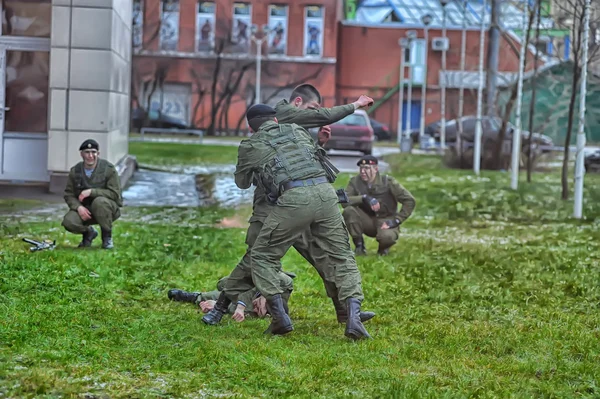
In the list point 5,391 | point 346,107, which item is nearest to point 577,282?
point 346,107

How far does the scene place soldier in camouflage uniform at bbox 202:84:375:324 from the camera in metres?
8.43

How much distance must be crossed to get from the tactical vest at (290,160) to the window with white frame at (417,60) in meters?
54.3

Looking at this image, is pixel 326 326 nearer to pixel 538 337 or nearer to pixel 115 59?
pixel 538 337

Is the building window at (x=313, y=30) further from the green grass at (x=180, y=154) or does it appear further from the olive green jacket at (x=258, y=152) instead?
the olive green jacket at (x=258, y=152)

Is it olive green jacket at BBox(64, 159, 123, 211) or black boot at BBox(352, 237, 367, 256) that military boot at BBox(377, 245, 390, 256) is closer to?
black boot at BBox(352, 237, 367, 256)

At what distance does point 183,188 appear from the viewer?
23.2 m

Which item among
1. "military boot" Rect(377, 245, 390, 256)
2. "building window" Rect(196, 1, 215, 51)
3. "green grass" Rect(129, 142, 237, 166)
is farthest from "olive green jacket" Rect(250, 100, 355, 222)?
"building window" Rect(196, 1, 215, 51)

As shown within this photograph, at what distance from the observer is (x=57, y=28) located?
766 inches

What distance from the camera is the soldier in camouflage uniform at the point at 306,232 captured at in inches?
332

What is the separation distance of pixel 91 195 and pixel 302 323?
457 centimetres

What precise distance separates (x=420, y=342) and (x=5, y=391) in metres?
3.21

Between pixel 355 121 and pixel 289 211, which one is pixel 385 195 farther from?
pixel 355 121

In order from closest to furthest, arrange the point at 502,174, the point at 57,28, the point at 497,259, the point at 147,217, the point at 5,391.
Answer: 1. the point at 5,391
2. the point at 497,259
3. the point at 147,217
4. the point at 57,28
5. the point at 502,174

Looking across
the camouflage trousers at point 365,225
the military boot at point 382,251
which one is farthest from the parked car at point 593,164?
the camouflage trousers at point 365,225
